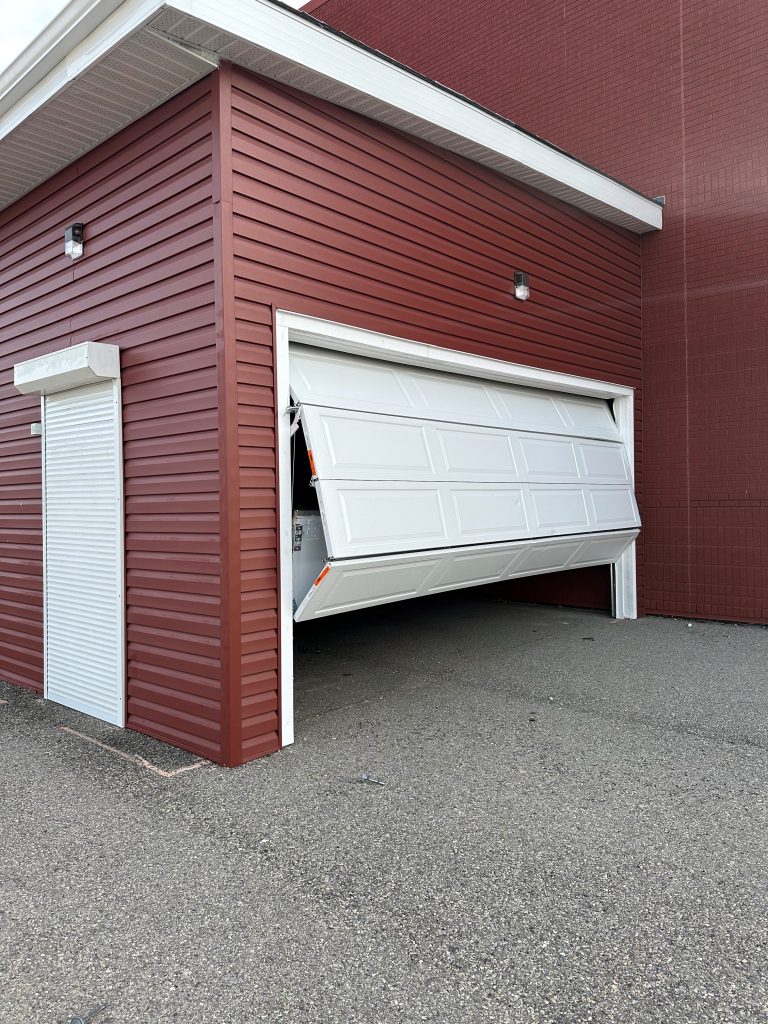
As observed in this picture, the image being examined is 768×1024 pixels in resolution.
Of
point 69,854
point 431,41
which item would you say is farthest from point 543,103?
point 69,854

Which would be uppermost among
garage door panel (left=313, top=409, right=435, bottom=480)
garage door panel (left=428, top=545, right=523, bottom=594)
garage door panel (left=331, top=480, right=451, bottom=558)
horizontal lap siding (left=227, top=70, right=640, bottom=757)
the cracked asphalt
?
horizontal lap siding (left=227, top=70, right=640, bottom=757)

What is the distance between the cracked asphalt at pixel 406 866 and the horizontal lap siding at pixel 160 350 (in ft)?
1.62

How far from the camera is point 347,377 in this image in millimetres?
4676

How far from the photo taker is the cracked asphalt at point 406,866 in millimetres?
2115

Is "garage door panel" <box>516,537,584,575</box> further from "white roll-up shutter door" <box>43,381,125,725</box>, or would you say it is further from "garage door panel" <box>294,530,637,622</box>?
"white roll-up shutter door" <box>43,381,125,725</box>

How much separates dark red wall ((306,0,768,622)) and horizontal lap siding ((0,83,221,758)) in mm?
5726

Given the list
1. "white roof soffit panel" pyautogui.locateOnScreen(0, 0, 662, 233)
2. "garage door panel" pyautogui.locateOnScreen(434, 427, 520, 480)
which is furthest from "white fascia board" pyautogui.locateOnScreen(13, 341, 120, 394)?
"garage door panel" pyautogui.locateOnScreen(434, 427, 520, 480)

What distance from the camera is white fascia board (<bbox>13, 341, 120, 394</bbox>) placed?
4480mm

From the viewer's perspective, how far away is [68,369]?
4.61m

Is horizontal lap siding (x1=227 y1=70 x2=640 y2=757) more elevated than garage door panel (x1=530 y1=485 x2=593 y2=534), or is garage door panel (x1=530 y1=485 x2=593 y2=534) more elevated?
horizontal lap siding (x1=227 y1=70 x2=640 y2=757)

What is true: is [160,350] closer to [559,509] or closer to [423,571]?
[423,571]

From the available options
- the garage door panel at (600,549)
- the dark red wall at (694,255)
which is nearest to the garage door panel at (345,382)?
the garage door panel at (600,549)

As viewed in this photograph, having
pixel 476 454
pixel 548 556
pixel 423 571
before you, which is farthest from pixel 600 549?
pixel 423 571

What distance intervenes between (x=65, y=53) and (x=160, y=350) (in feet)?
5.52
